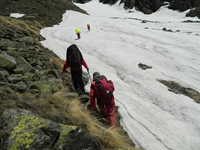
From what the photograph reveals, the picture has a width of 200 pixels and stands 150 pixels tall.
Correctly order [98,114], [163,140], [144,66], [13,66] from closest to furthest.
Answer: [163,140]
[98,114]
[13,66]
[144,66]

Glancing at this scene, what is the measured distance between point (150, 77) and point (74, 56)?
6.34m

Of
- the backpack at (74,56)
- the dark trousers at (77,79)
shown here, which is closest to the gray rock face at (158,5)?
the dark trousers at (77,79)

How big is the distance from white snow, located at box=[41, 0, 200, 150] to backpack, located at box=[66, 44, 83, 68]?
101 inches

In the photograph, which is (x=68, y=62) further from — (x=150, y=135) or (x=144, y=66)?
(x=144, y=66)

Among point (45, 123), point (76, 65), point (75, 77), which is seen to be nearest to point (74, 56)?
point (76, 65)

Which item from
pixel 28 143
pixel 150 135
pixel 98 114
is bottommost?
pixel 150 135

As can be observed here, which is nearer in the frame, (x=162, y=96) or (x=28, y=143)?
(x=28, y=143)

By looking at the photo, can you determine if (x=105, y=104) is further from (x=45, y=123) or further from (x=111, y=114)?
(x=45, y=123)

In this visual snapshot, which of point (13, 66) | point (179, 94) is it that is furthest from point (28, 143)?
point (179, 94)

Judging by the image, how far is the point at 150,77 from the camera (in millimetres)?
12672

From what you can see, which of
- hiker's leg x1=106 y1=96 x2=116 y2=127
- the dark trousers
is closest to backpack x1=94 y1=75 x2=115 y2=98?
hiker's leg x1=106 y1=96 x2=116 y2=127

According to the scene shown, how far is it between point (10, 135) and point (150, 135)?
5.31 m

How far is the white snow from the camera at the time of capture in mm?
7434

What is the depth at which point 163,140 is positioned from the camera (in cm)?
704
